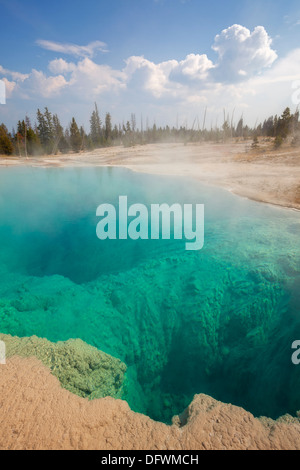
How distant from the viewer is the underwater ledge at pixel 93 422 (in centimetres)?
228

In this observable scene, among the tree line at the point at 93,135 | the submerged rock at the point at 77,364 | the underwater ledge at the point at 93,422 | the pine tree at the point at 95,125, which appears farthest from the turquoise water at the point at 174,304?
the pine tree at the point at 95,125

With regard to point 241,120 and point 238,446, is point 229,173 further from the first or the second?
point 241,120

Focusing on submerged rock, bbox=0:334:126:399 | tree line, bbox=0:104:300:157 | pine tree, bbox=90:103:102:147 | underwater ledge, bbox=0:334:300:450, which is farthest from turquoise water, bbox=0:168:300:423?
pine tree, bbox=90:103:102:147

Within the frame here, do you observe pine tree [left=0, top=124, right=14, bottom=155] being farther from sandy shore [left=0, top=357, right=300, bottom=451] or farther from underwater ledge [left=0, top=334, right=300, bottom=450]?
sandy shore [left=0, top=357, right=300, bottom=451]

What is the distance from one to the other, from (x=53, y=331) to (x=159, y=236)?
4.66 m

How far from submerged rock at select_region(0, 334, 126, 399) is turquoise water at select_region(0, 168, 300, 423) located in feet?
1.22

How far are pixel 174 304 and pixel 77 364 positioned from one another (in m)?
2.48

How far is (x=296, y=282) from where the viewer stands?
17.7 ft

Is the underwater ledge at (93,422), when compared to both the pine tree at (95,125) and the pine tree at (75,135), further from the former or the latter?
the pine tree at (95,125)

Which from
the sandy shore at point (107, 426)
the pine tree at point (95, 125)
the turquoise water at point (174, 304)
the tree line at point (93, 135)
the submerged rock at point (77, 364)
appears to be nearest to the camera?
the sandy shore at point (107, 426)

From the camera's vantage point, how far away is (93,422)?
2467 mm

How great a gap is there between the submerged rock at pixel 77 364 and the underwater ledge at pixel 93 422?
17 millimetres

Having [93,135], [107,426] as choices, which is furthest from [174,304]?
[93,135]
